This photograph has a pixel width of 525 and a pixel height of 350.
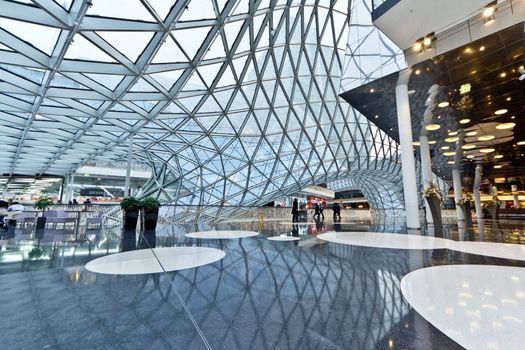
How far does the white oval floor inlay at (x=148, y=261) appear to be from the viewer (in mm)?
4457

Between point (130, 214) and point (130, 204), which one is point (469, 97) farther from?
point (130, 214)

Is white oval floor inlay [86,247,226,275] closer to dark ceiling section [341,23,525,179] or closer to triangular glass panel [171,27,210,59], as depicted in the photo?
triangular glass panel [171,27,210,59]

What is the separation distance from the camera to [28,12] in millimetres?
8320

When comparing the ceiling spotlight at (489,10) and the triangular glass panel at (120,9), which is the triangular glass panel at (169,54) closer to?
the triangular glass panel at (120,9)

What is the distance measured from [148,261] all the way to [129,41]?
10.5 metres

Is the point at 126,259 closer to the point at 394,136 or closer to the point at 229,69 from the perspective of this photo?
the point at 229,69

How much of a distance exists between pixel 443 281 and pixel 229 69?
15.3 metres

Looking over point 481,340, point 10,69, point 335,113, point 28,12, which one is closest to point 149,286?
point 481,340

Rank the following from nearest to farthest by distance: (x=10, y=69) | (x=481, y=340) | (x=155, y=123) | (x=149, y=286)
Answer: (x=481, y=340) < (x=149, y=286) < (x=10, y=69) < (x=155, y=123)

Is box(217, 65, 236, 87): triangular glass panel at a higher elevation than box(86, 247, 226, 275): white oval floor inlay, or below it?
higher

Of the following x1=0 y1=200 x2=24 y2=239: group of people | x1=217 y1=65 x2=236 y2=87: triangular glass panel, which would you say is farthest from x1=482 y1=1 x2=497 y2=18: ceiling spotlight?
x1=0 y1=200 x2=24 y2=239: group of people

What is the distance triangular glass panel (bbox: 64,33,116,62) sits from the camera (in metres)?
10.2

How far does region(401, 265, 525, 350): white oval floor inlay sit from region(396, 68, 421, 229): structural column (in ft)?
28.8

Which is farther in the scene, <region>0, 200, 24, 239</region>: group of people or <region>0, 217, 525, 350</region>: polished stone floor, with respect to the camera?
<region>0, 200, 24, 239</region>: group of people
